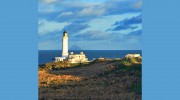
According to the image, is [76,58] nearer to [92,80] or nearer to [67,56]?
[67,56]

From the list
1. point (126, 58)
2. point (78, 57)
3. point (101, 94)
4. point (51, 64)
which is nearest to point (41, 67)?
point (51, 64)

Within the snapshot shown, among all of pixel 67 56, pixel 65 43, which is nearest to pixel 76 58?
pixel 67 56

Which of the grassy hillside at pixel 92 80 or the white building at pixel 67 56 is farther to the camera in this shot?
the white building at pixel 67 56

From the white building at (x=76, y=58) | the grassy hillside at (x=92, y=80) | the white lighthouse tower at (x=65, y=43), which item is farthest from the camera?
the white building at (x=76, y=58)

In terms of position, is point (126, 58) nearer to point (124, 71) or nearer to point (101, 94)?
point (124, 71)

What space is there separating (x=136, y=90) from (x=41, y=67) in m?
4.33

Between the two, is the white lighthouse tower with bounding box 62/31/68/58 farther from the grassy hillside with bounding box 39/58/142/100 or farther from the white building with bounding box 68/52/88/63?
the white building with bounding box 68/52/88/63

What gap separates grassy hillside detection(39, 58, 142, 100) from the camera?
500 inches

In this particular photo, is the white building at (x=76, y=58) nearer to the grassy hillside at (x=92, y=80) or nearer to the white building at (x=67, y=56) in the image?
the white building at (x=67, y=56)

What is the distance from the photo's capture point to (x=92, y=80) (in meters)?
14.2

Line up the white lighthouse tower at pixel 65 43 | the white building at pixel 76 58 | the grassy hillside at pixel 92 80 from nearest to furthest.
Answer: the grassy hillside at pixel 92 80
the white lighthouse tower at pixel 65 43
the white building at pixel 76 58

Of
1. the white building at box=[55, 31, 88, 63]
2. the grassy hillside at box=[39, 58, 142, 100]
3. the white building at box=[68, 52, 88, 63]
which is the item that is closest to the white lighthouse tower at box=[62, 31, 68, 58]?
the white building at box=[55, 31, 88, 63]

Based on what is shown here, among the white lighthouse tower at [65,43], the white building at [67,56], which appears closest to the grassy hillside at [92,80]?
the white building at [67,56]

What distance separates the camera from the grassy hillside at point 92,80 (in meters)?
12.7
